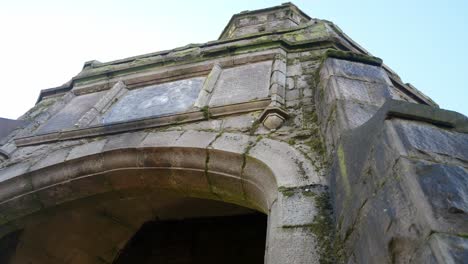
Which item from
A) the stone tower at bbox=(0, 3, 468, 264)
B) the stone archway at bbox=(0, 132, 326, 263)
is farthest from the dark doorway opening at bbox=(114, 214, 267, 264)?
the stone archway at bbox=(0, 132, 326, 263)

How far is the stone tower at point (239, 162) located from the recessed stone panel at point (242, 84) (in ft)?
0.07

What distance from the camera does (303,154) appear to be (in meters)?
2.19

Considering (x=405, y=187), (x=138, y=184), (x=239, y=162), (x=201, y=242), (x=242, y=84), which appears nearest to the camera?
(x=405, y=187)

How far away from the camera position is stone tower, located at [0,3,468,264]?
1312 millimetres

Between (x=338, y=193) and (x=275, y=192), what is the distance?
1.38ft

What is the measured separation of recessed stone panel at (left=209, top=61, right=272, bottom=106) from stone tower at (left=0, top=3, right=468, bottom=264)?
21 mm

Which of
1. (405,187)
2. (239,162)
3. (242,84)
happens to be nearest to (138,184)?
(239,162)

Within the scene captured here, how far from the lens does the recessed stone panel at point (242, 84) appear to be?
311 centimetres

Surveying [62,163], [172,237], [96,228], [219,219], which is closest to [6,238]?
[96,228]

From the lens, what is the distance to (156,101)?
142 inches

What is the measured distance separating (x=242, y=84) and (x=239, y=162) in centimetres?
119

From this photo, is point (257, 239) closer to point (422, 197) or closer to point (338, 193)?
point (338, 193)

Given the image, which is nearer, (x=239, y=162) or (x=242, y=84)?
(x=239, y=162)

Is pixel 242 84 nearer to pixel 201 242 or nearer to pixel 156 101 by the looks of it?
pixel 156 101
